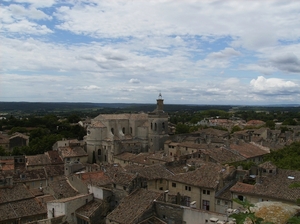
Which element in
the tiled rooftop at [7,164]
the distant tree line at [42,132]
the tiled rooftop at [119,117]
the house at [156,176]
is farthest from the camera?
the tiled rooftop at [119,117]

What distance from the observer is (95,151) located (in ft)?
245

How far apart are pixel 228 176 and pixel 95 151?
1867 inches

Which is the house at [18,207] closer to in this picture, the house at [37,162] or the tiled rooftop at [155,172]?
the tiled rooftop at [155,172]

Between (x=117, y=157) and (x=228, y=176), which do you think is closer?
(x=228, y=176)

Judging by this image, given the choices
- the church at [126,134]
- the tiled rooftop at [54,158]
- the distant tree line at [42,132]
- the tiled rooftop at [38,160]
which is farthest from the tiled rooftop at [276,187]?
the distant tree line at [42,132]

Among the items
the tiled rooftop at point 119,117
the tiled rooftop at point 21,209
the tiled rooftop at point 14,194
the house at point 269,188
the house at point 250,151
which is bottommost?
the tiled rooftop at point 21,209

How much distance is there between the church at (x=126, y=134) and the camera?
2923 inches

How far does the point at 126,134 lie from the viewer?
81062 millimetres

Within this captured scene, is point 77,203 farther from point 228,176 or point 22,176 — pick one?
point 22,176

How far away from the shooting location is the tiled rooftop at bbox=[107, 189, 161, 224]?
25231mm

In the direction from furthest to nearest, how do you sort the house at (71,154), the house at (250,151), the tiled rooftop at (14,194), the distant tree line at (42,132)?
the distant tree line at (42,132), the house at (71,154), the house at (250,151), the tiled rooftop at (14,194)

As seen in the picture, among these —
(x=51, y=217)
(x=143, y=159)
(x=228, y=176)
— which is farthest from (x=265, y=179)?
(x=143, y=159)

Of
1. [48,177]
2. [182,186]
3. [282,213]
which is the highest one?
[282,213]

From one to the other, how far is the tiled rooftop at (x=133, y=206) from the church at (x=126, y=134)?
42834mm
